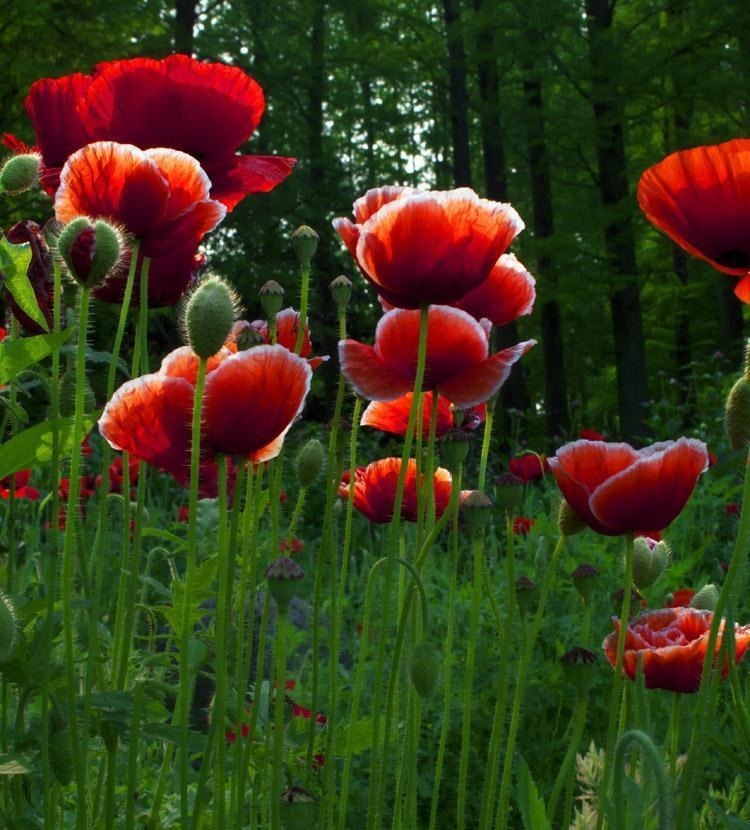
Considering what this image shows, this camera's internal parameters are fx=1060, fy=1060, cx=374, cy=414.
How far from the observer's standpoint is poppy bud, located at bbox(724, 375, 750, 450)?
97 cm

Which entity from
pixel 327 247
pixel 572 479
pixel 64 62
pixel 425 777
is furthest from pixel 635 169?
pixel 572 479

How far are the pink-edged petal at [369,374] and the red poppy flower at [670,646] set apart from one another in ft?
1.21

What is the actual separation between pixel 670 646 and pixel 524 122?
995cm

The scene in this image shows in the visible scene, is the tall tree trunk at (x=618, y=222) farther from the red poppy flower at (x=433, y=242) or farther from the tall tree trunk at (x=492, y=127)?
the red poppy flower at (x=433, y=242)

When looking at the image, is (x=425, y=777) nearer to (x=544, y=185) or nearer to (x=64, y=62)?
(x=64, y=62)

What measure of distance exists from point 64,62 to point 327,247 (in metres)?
3.53

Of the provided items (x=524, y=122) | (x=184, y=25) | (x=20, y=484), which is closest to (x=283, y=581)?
(x=20, y=484)

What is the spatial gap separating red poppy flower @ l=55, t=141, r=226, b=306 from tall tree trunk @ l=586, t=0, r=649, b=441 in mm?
8180

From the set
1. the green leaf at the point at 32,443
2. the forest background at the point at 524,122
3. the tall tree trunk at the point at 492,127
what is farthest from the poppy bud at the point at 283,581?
the tall tree trunk at the point at 492,127

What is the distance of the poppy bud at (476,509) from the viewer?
1.36 metres

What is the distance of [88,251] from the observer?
0.90 meters

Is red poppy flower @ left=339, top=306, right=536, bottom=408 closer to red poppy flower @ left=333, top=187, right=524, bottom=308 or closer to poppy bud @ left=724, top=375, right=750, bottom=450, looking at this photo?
red poppy flower @ left=333, top=187, right=524, bottom=308

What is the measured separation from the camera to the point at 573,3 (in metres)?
10.1

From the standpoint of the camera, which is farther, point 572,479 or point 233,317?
point 572,479
